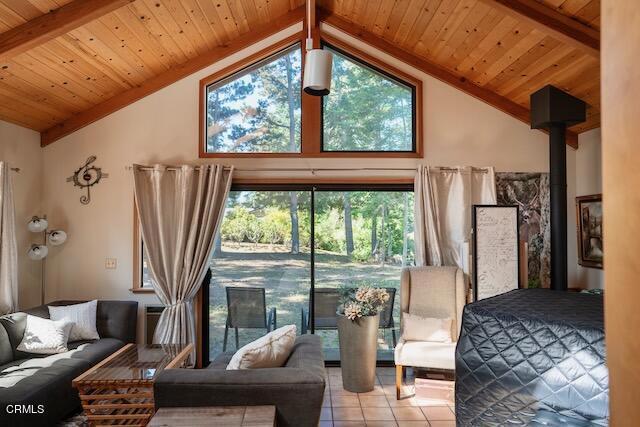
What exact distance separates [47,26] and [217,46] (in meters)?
1.98

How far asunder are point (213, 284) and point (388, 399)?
2.22 metres

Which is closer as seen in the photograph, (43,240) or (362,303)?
(362,303)

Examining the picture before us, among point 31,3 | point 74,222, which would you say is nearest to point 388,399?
point 74,222

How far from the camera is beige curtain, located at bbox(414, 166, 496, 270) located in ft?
16.0

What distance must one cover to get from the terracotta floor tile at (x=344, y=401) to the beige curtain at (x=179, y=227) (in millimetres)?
1662

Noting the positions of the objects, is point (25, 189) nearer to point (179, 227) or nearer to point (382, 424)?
point (179, 227)

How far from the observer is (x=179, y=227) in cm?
485

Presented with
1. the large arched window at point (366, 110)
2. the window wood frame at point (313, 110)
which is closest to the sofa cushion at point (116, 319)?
the window wood frame at point (313, 110)

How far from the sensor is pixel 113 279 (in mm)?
4992

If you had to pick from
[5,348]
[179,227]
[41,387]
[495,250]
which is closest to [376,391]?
[495,250]

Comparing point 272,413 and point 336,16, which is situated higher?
point 336,16

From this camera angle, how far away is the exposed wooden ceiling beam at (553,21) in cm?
336

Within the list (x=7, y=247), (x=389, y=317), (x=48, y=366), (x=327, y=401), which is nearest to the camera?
(x=48, y=366)

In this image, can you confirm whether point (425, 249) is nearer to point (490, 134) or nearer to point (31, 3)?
point (490, 134)
